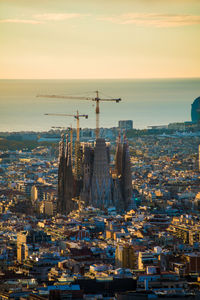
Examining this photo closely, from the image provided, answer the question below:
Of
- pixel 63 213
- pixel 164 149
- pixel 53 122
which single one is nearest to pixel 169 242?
pixel 63 213

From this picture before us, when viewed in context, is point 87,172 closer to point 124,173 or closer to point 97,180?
point 97,180

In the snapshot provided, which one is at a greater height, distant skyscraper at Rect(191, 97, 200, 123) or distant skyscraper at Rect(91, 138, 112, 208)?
distant skyscraper at Rect(191, 97, 200, 123)

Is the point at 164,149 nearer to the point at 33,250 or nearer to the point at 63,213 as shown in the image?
the point at 63,213

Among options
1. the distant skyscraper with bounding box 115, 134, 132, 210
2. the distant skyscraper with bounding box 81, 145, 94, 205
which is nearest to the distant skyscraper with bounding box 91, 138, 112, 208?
the distant skyscraper with bounding box 81, 145, 94, 205

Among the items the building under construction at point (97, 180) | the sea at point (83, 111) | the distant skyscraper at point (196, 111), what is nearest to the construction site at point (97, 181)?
the building under construction at point (97, 180)

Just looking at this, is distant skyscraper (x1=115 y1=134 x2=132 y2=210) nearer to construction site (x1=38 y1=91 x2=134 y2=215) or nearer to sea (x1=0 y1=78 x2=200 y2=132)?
construction site (x1=38 y1=91 x2=134 y2=215)

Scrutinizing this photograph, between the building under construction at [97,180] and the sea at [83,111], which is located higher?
the sea at [83,111]

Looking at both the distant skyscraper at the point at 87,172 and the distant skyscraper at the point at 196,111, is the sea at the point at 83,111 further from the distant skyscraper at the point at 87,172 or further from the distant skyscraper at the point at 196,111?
the distant skyscraper at the point at 87,172

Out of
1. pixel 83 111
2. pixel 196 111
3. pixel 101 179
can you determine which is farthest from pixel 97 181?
pixel 83 111
